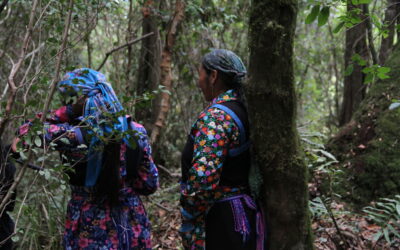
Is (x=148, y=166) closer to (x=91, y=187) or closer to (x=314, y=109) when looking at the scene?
(x=91, y=187)

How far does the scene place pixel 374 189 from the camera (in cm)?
434

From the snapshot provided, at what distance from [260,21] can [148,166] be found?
1.41 meters

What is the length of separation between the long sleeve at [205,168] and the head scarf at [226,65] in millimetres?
309

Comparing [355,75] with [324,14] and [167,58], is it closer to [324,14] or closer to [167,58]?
[167,58]

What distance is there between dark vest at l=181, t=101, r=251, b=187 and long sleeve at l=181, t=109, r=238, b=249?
6 centimetres

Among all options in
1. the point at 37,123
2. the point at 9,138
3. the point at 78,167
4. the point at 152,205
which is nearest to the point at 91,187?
the point at 78,167

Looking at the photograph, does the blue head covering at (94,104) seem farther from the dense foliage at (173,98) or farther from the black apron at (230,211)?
the black apron at (230,211)

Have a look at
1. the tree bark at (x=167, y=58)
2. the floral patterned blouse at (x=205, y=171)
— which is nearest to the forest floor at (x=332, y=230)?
the tree bark at (x=167, y=58)

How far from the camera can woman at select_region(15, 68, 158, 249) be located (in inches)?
101

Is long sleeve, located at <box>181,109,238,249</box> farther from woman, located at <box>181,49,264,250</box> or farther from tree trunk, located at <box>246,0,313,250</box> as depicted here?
tree trunk, located at <box>246,0,313,250</box>

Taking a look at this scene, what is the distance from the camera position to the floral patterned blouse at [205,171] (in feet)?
7.25

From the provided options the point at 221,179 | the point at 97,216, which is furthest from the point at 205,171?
the point at 97,216

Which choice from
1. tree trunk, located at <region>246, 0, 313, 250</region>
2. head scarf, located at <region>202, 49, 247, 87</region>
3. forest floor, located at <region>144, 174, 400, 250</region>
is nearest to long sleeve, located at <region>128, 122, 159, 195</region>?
head scarf, located at <region>202, 49, 247, 87</region>

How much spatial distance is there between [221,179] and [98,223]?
0.92 m
